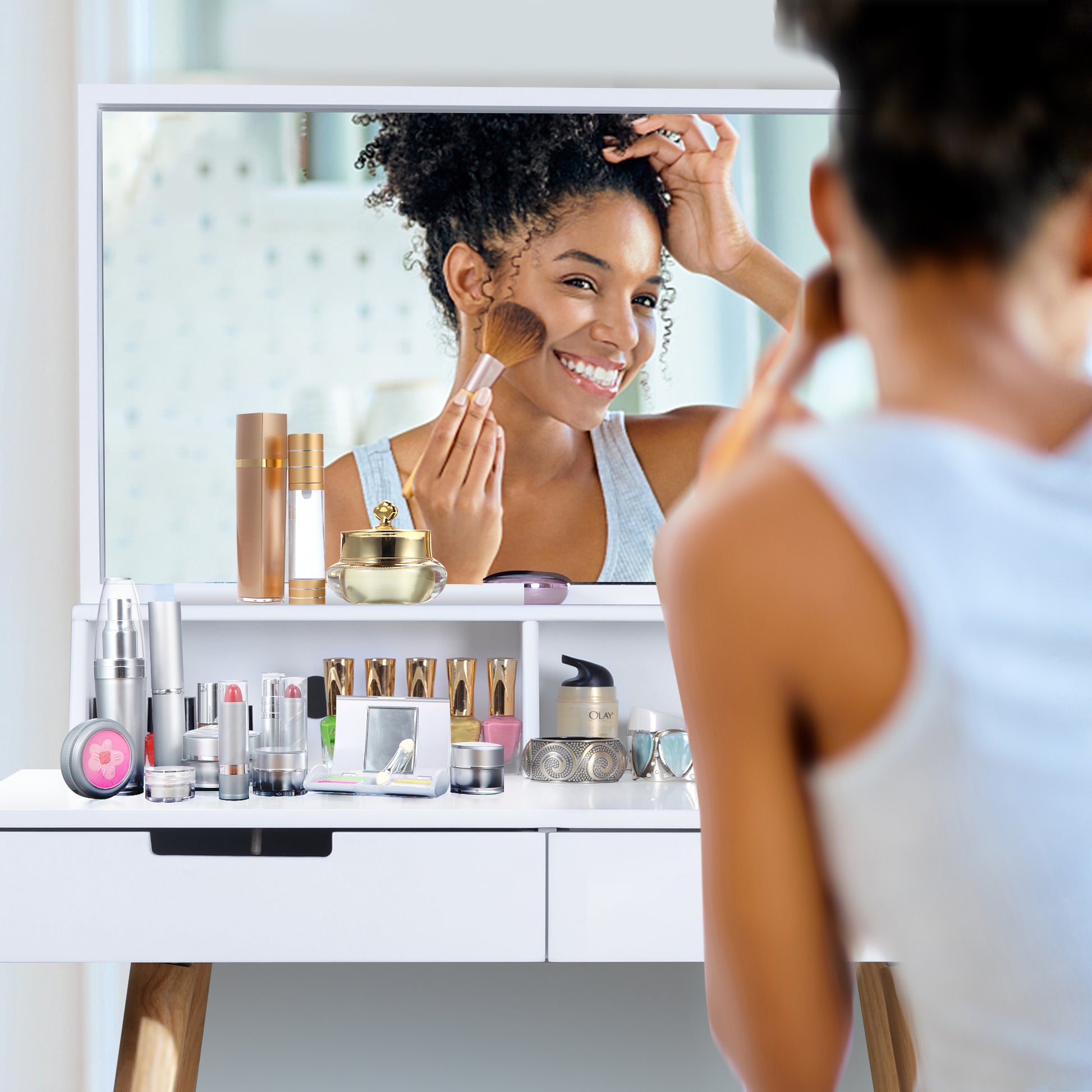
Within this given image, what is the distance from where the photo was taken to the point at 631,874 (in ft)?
3.90

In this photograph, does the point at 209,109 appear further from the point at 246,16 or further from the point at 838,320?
the point at 838,320

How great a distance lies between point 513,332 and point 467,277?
9 centimetres

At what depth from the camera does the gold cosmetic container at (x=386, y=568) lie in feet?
4.68

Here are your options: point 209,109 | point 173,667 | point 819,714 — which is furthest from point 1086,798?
point 209,109

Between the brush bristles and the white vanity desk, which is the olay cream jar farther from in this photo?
the brush bristles

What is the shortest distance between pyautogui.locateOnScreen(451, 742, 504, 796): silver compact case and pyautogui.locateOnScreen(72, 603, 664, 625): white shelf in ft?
0.61

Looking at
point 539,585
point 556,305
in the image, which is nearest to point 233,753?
point 539,585

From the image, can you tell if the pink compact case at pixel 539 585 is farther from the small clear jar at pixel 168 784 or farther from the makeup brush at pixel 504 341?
the small clear jar at pixel 168 784

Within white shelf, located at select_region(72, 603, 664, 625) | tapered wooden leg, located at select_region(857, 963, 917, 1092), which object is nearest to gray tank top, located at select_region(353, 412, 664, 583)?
white shelf, located at select_region(72, 603, 664, 625)

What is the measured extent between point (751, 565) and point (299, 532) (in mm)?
1260

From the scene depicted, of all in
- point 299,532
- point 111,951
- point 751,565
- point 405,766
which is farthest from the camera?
point 299,532

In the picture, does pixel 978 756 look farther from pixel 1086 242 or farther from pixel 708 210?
pixel 708 210

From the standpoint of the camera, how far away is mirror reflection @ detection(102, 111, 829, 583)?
150cm

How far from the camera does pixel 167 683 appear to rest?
4.42 feet
